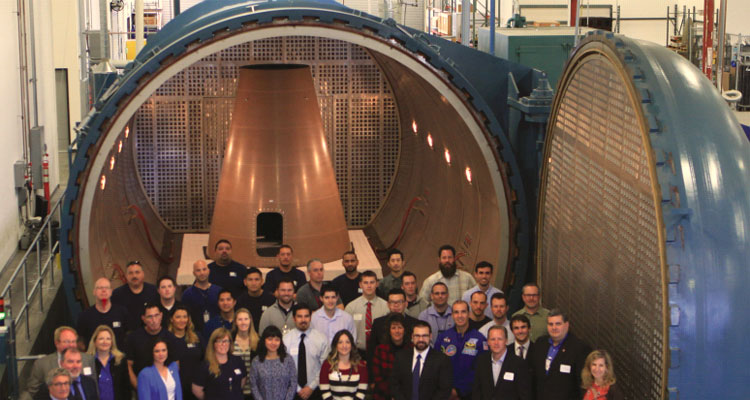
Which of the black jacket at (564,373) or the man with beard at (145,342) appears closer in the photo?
the black jacket at (564,373)

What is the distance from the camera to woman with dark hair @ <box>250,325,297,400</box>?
839 cm

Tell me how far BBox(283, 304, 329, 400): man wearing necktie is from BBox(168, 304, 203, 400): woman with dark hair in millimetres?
744

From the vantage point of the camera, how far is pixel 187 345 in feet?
27.9

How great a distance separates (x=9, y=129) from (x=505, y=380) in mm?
10055

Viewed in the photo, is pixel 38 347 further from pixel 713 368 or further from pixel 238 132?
pixel 713 368

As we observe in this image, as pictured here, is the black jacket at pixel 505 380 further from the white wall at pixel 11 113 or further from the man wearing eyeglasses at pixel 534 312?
the white wall at pixel 11 113

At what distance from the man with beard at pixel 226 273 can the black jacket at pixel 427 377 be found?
308 centimetres

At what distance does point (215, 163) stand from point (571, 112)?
26.8 ft

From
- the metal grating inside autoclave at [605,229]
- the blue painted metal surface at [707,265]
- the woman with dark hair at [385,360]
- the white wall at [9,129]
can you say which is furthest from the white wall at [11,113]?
the blue painted metal surface at [707,265]

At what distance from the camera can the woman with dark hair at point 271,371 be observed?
8.39 metres

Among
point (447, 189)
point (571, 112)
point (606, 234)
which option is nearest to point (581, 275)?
point (606, 234)

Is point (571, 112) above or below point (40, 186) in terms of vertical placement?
above

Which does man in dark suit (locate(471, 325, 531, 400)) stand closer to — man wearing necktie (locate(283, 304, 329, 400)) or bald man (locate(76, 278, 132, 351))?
man wearing necktie (locate(283, 304, 329, 400))

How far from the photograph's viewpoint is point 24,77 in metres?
16.6
